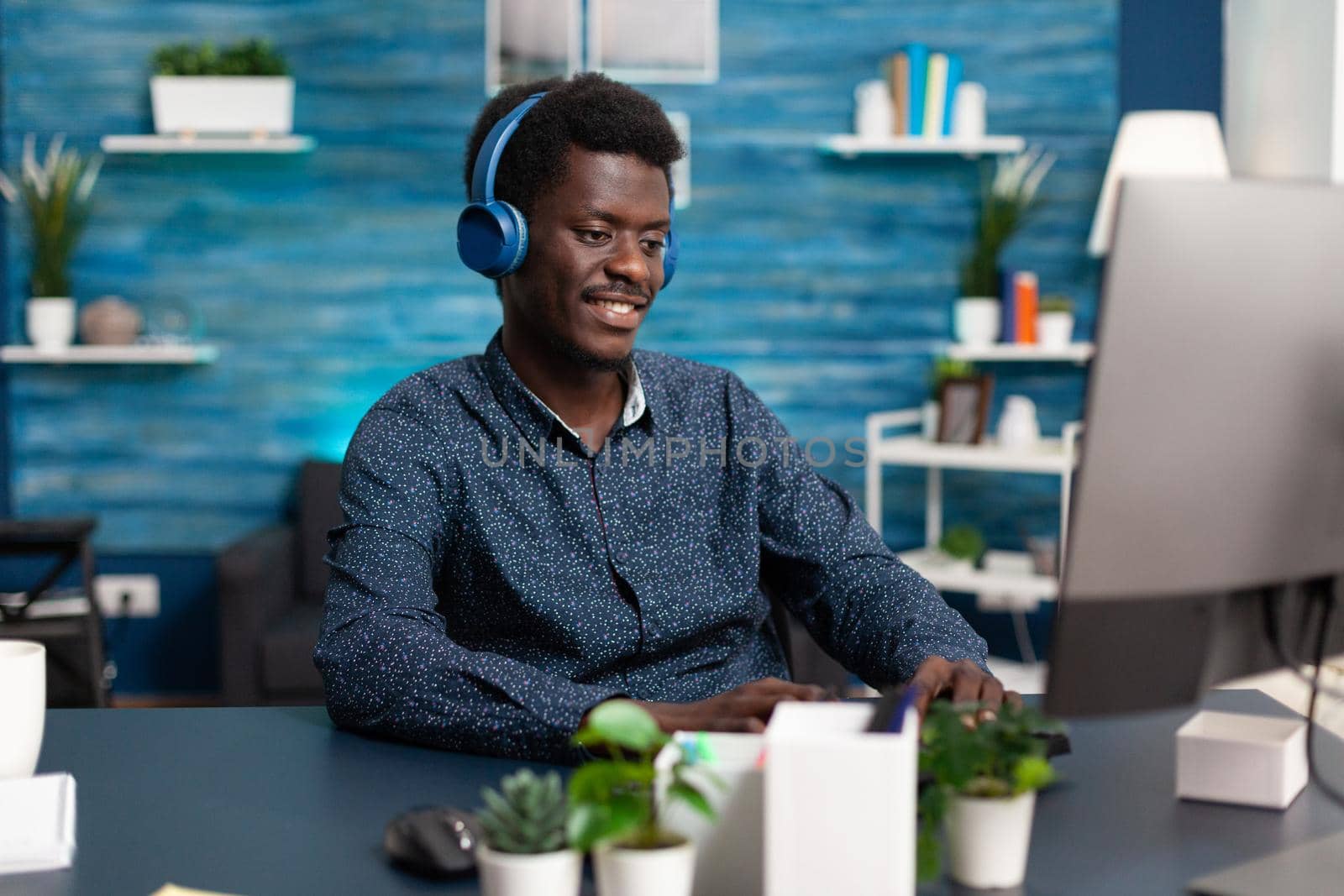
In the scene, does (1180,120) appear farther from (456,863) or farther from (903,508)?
(456,863)

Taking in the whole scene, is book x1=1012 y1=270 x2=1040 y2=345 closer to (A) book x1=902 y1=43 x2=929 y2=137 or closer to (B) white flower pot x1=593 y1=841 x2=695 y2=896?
(A) book x1=902 y1=43 x2=929 y2=137

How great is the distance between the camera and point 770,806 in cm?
75

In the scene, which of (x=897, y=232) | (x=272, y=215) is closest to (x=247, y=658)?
(x=272, y=215)

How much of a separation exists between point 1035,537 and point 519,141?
8.37ft

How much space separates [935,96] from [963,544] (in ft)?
4.08

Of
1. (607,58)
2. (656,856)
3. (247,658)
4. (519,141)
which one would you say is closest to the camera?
(656,856)

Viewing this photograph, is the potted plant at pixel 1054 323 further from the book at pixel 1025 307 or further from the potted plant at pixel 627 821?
the potted plant at pixel 627 821

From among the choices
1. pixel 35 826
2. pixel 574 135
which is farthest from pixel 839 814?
pixel 574 135

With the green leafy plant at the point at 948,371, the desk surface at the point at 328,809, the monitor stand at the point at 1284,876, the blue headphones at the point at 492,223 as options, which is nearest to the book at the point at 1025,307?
the green leafy plant at the point at 948,371

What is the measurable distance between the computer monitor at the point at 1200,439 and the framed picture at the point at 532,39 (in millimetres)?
3033

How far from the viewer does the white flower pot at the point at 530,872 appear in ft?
2.41

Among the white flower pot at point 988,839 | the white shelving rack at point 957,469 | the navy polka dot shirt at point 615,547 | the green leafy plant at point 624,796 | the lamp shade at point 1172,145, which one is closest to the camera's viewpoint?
the green leafy plant at point 624,796

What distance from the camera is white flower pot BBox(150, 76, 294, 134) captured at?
136 inches

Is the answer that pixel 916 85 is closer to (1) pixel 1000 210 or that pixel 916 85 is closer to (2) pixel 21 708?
(1) pixel 1000 210
